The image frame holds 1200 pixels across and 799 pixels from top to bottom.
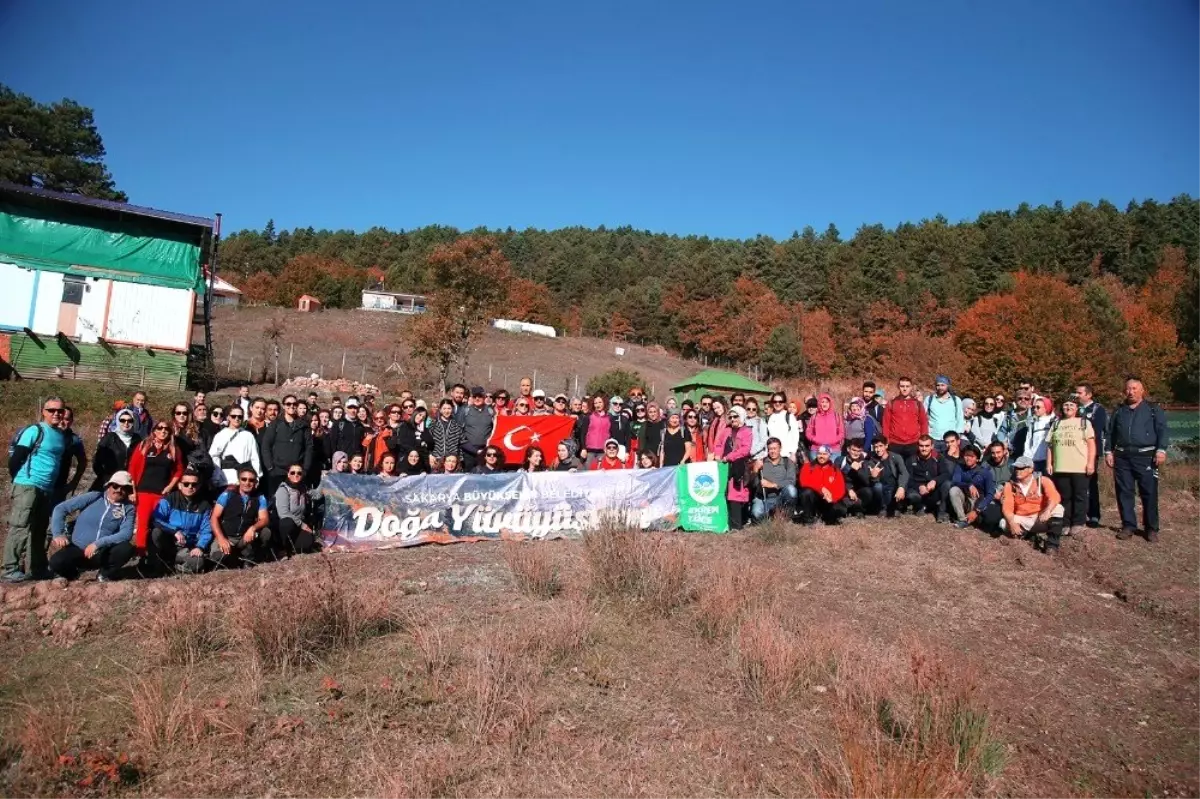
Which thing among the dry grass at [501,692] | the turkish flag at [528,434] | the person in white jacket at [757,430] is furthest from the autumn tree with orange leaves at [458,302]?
the dry grass at [501,692]

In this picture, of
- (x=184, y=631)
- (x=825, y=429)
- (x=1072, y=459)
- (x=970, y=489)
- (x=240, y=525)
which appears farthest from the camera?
(x=825, y=429)

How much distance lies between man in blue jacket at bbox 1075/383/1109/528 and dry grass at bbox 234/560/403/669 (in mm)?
8739

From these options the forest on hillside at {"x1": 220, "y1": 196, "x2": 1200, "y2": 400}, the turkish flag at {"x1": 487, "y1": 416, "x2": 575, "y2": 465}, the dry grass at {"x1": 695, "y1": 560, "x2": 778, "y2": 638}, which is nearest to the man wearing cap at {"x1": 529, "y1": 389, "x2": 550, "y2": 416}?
the turkish flag at {"x1": 487, "y1": 416, "x2": 575, "y2": 465}

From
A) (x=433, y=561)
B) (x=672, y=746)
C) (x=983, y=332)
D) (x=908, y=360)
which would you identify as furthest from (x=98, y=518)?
(x=908, y=360)

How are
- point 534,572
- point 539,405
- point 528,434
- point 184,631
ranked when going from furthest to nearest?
point 539,405 → point 528,434 → point 534,572 → point 184,631

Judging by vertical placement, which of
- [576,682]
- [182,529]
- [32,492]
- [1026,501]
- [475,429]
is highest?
[475,429]

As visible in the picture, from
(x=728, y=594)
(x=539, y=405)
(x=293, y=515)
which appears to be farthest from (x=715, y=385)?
(x=728, y=594)

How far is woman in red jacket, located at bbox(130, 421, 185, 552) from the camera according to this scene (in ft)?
25.0

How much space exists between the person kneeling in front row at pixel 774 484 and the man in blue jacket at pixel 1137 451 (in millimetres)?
3822

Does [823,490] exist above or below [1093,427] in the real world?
below

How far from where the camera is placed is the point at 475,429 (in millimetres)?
10836

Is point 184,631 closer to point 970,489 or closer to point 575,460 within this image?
point 575,460

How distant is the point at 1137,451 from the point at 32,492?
11.8 meters

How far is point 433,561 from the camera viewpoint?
28.0 feet
